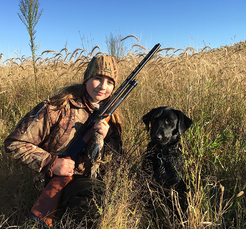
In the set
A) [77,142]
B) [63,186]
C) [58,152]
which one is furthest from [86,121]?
[63,186]

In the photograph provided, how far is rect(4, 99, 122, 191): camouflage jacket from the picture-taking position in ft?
6.77

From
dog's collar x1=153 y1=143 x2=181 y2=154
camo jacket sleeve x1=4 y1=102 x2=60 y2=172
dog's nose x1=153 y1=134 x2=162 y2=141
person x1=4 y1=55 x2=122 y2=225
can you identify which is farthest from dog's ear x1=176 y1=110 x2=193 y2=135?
camo jacket sleeve x1=4 y1=102 x2=60 y2=172

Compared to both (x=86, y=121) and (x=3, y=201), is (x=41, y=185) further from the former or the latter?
(x=86, y=121)

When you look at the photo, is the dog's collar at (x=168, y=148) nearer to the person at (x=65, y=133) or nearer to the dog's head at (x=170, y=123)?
the dog's head at (x=170, y=123)

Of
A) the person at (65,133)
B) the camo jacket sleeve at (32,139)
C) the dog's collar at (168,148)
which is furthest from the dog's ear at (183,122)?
the camo jacket sleeve at (32,139)

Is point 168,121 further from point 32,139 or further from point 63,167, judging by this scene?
point 32,139

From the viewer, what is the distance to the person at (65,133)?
202 cm

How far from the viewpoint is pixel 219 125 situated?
2.98 meters

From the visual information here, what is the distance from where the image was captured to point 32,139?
2.13 metres

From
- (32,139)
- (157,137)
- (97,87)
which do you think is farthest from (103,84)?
(32,139)

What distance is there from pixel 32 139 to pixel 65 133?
1.08ft

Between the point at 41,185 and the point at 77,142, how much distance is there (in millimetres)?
580

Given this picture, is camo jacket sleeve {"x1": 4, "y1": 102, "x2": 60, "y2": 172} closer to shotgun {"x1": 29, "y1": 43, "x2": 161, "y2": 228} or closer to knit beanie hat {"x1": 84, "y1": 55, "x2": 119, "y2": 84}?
shotgun {"x1": 29, "y1": 43, "x2": 161, "y2": 228}

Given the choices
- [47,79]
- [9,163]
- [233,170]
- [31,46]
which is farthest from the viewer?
[47,79]
